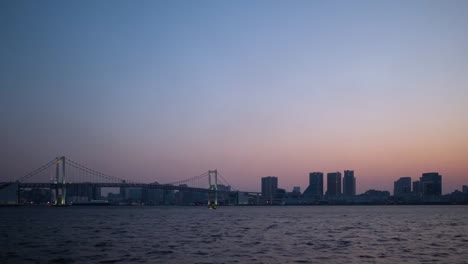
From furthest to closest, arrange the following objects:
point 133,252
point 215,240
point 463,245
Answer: point 215,240, point 463,245, point 133,252

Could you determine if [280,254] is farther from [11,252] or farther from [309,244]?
[11,252]

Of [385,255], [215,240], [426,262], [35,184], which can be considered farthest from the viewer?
[35,184]

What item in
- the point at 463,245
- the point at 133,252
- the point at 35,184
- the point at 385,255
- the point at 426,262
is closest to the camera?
the point at 426,262

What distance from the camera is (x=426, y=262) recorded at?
27062mm

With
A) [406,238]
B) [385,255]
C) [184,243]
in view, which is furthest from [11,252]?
A: [406,238]

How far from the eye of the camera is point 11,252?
3259cm

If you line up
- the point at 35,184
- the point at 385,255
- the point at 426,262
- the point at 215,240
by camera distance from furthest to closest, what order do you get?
the point at 35,184, the point at 215,240, the point at 385,255, the point at 426,262

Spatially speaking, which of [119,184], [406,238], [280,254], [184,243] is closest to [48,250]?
[184,243]

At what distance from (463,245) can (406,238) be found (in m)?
6.17

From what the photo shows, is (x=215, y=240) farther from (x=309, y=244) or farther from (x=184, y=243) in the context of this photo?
(x=309, y=244)

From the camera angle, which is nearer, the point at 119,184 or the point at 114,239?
the point at 114,239

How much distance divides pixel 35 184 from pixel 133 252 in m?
131

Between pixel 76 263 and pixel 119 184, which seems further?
pixel 119 184

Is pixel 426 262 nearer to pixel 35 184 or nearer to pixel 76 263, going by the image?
pixel 76 263
